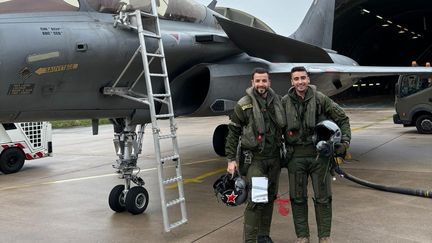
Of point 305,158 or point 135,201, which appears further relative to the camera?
point 135,201

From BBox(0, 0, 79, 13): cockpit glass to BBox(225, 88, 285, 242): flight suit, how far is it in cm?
232

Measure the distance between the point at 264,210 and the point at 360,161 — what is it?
18.2 ft

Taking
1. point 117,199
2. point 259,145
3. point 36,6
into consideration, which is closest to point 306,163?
point 259,145

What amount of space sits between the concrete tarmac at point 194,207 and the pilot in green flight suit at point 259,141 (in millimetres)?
528

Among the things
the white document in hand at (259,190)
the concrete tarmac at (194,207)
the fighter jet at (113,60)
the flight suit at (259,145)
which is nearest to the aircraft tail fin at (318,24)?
the concrete tarmac at (194,207)

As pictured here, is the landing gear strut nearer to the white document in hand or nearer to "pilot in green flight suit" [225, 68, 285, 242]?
"pilot in green flight suit" [225, 68, 285, 242]

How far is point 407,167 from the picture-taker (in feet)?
27.2

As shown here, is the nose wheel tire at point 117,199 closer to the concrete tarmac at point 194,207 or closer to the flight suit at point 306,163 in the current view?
the concrete tarmac at point 194,207

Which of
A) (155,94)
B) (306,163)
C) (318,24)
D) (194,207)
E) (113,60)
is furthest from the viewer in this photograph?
(318,24)

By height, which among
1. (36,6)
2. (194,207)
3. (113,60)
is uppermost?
(36,6)

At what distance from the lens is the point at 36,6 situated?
457 centimetres

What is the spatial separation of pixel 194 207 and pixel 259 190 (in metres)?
2.12

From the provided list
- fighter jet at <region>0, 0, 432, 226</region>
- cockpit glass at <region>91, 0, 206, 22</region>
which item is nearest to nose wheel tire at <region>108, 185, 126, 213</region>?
fighter jet at <region>0, 0, 432, 226</region>

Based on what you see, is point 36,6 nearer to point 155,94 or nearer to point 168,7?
point 155,94
